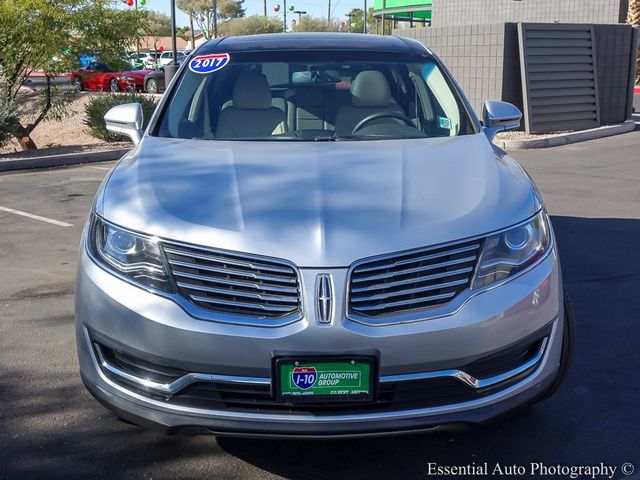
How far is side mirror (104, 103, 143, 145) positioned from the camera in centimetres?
451

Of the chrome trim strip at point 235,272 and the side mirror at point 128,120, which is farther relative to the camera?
the side mirror at point 128,120

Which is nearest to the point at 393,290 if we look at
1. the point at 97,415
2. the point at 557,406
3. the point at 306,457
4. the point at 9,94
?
the point at 306,457

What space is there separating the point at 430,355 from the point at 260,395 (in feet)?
1.95

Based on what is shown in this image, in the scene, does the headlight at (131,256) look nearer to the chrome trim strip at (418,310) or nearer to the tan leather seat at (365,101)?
the chrome trim strip at (418,310)

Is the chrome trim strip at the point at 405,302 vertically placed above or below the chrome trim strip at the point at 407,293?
below

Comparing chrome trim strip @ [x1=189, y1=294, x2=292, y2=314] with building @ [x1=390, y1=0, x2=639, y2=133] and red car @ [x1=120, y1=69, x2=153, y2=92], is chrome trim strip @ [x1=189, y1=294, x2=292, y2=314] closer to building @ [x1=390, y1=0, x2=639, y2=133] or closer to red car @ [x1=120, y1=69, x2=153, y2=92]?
building @ [x1=390, y1=0, x2=639, y2=133]

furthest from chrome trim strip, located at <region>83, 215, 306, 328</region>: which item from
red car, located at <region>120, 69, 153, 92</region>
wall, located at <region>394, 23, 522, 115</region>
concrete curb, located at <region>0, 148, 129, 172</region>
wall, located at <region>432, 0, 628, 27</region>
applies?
red car, located at <region>120, 69, 153, 92</region>

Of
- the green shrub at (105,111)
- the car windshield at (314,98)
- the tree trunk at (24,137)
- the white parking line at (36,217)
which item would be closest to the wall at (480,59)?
the green shrub at (105,111)

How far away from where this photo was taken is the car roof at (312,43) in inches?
186

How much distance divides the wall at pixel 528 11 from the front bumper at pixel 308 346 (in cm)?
2676

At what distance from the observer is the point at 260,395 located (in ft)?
8.95

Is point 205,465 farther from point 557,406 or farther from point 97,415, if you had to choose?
point 557,406

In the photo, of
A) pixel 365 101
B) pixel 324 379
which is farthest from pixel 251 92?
pixel 324 379

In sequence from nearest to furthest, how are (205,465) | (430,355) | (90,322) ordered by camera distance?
(430,355) < (90,322) < (205,465)
